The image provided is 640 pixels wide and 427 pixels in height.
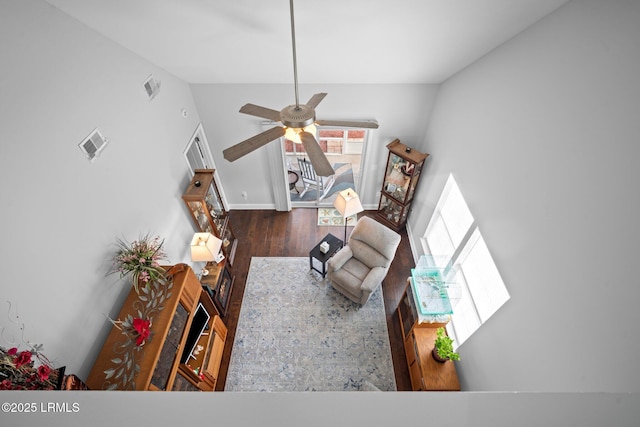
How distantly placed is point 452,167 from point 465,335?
1943mm

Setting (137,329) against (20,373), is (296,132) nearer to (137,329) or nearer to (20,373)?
(137,329)

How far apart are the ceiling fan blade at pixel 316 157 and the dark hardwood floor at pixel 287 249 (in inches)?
121

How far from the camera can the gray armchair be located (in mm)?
3838

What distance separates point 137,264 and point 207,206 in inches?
61.9

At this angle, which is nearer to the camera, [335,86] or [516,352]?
[516,352]

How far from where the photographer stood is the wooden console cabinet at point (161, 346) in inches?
79.0

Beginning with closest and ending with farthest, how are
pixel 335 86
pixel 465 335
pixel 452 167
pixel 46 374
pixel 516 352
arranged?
pixel 46 374
pixel 516 352
pixel 465 335
pixel 452 167
pixel 335 86

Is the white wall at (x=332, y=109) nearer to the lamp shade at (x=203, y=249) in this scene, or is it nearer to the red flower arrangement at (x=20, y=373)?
the lamp shade at (x=203, y=249)

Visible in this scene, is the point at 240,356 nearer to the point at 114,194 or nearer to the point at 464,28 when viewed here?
the point at 114,194

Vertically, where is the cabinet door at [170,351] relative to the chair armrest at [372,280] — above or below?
below

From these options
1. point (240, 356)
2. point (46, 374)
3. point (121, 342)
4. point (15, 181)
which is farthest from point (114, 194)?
point (240, 356)

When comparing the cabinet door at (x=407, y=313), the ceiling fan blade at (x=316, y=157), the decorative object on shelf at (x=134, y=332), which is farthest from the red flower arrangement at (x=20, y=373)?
the cabinet door at (x=407, y=313)

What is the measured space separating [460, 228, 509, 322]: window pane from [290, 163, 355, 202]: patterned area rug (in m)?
3.30

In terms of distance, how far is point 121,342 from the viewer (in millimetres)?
2199
